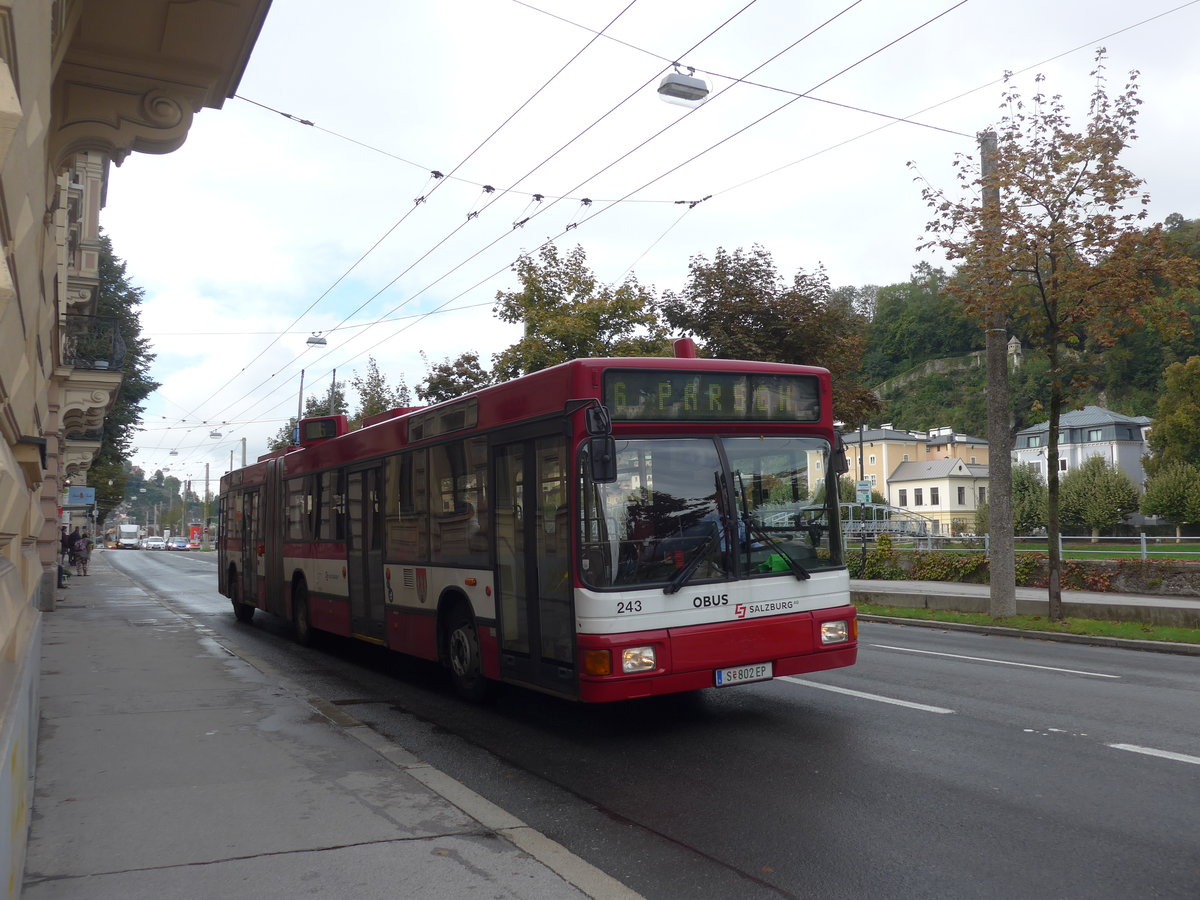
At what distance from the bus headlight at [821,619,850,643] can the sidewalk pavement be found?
3.15 meters

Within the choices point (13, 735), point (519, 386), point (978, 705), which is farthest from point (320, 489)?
point (13, 735)

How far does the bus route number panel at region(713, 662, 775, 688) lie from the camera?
24.6 feet

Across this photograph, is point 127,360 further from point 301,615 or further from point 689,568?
point 689,568

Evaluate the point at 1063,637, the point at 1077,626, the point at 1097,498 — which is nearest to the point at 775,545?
the point at 1063,637

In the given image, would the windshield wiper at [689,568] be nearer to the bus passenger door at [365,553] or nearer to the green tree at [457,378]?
the bus passenger door at [365,553]

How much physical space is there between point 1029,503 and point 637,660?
66.7 m

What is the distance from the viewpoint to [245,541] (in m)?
18.1

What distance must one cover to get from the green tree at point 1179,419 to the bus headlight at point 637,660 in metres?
81.6

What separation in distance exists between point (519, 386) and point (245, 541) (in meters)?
11.4

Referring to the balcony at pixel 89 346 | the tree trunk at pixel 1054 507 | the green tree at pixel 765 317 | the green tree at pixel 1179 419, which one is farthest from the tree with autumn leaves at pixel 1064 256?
the green tree at pixel 1179 419

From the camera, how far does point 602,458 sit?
6887mm

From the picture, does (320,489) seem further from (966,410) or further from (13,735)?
(966,410)

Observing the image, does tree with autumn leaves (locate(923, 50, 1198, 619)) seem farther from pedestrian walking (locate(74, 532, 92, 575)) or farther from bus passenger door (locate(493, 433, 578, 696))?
pedestrian walking (locate(74, 532, 92, 575))

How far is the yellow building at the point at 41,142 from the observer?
114 inches
